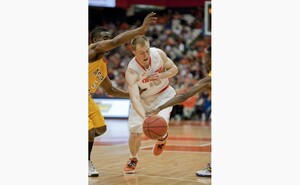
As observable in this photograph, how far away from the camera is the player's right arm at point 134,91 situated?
17.1 ft

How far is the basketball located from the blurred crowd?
11568mm

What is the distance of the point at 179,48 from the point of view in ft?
63.8

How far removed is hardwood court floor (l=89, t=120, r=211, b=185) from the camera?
5000 mm

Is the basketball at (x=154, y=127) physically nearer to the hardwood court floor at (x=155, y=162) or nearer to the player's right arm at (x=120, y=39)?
the hardwood court floor at (x=155, y=162)

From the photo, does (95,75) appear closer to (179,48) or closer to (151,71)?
(151,71)

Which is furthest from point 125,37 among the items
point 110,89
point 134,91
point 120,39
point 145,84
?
point 110,89

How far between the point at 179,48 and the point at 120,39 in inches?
591

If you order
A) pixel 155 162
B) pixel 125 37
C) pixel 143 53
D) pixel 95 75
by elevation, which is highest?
pixel 125 37

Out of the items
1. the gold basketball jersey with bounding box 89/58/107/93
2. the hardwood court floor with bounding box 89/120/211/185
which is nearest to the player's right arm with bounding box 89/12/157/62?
the gold basketball jersey with bounding box 89/58/107/93

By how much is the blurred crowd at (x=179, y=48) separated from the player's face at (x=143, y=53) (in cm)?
1105
